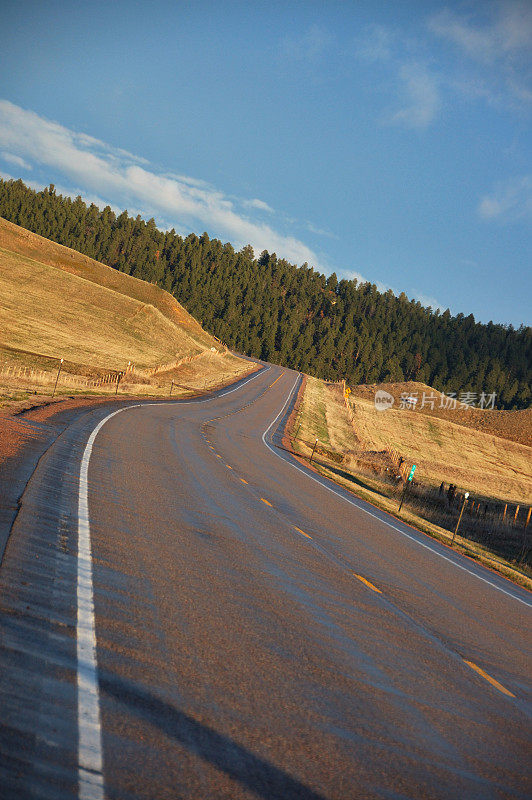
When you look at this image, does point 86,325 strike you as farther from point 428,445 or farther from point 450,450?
point 450,450

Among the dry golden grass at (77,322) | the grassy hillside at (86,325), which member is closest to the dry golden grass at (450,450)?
the grassy hillside at (86,325)

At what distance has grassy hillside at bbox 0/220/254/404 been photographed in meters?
52.1

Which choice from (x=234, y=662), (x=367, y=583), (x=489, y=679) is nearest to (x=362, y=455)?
(x=367, y=583)

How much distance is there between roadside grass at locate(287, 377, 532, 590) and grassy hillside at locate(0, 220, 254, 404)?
1449 centimetres

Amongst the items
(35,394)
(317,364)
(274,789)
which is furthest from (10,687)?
(317,364)

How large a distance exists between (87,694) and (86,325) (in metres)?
76.5

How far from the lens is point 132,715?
3.96 m

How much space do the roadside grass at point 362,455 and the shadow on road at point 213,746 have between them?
40.2ft

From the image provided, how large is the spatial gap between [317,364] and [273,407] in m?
94.2

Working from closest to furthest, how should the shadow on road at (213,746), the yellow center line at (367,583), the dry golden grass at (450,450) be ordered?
the shadow on road at (213,746) < the yellow center line at (367,583) < the dry golden grass at (450,450)

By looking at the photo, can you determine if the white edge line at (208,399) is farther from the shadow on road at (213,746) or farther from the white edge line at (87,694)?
the shadow on road at (213,746)

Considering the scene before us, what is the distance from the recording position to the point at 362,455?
44875 mm

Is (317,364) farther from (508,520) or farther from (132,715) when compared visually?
(132,715)

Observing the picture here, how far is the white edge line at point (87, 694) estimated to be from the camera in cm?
325
